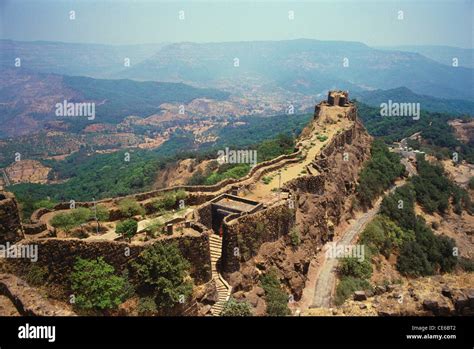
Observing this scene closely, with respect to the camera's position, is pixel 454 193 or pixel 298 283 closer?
pixel 298 283

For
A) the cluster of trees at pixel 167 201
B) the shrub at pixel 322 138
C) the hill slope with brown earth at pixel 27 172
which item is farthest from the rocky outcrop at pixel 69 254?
the hill slope with brown earth at pixel 27 172

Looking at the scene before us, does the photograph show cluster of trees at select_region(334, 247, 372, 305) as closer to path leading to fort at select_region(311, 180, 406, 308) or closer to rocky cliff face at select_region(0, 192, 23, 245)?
path leading to fort at select_region(311, 180, 406, 308)

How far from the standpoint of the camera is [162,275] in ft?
54.7

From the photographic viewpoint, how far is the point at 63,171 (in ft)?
419

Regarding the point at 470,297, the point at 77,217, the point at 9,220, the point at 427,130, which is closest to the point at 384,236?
the point at 470,297

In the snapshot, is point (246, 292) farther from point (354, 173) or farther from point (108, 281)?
point (354, 173)

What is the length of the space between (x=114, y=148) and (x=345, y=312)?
174911mm

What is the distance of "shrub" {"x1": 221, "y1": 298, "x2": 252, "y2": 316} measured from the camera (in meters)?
17.0

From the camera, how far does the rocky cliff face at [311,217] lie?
864 inches

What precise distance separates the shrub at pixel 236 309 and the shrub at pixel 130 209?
30.7 ft

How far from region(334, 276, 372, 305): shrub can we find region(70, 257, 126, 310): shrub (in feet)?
47.9

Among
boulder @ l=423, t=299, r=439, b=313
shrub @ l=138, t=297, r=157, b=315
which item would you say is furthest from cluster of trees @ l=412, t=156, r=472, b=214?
shrub @ l=138, t=297, r=157, b=315

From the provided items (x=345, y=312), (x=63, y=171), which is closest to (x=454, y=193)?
(x=345, y=312)
